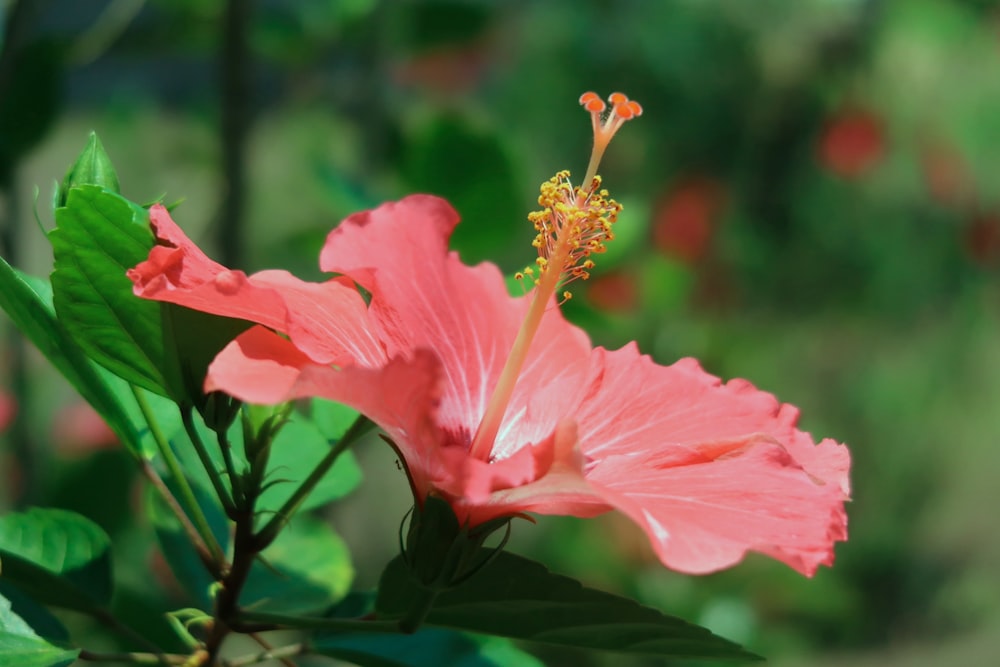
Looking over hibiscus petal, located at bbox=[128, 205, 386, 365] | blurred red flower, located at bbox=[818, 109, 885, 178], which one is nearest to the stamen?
hibiscus petal, located at bbox=[128, 205, 386, 365]

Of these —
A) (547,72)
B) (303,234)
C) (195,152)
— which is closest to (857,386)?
(547,72)

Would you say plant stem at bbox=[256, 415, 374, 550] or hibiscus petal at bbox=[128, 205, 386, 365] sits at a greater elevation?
hibiscus petal at bbox=[128, 205, 386, 365]

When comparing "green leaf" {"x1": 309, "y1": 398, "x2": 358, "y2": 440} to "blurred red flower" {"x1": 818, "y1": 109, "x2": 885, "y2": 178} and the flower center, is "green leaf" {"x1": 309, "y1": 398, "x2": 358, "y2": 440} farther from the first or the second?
"blurred red flower" {"x1": 818, "y1": 109, "x2": 885, "y2": 178}

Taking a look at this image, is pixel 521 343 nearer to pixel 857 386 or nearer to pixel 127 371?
pixel 127 371

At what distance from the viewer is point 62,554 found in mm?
497

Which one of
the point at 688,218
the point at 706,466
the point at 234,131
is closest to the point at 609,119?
the point at 706,466

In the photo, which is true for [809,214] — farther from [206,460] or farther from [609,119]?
[206,460]

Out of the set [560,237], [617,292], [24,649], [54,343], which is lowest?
[24,649]

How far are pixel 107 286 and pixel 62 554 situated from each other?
0.17m

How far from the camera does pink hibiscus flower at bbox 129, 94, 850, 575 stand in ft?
1.13

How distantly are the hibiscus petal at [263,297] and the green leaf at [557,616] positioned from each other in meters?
0.09

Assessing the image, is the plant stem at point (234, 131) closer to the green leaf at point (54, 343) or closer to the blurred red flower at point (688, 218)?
the green leaf at point (54, 343)

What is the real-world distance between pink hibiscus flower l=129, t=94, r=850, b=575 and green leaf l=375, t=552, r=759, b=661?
0.10 ft

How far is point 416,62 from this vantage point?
84.5 inches
